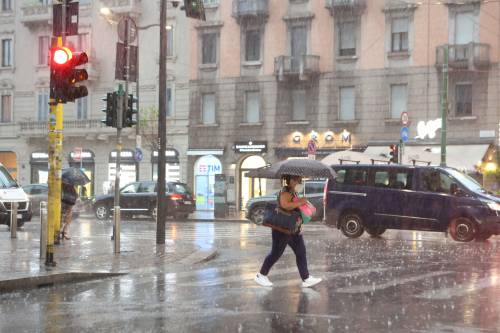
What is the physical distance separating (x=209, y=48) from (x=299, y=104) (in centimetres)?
587

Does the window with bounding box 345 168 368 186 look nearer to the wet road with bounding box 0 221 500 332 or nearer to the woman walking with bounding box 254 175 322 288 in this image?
the wet road with bounding box 0 221 500 332

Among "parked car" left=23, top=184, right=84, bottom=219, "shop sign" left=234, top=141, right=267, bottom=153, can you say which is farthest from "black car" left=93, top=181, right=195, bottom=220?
"shop sign" left=234, top=141, right=267, bottom=153

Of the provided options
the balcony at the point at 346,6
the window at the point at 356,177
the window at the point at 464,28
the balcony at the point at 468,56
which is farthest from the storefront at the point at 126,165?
the window at the point at 356,177

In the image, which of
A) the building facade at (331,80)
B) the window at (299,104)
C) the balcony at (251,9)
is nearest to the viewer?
the building facade at (331,80)

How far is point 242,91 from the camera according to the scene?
4106 cm

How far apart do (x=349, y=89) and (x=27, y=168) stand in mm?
19904

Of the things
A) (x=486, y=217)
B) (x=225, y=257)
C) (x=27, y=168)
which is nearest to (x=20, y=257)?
(x=225, y=257)

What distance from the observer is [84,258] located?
560 inches

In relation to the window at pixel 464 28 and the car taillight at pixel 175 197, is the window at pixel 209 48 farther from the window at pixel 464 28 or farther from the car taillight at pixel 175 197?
the window at pixel 464 28

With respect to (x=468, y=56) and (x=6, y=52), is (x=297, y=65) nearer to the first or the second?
(x=468, y=56)

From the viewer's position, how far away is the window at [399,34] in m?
37.5

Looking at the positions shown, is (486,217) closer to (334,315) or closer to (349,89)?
(334,315)

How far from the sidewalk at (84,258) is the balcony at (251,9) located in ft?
73.4

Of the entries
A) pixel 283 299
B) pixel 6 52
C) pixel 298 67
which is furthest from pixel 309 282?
pixel 6 52
